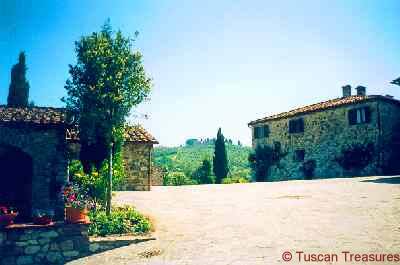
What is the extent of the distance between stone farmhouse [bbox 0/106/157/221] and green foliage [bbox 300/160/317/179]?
23.5 meters

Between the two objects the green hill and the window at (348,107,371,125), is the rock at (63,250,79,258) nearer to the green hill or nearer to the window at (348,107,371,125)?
the window at (348,107,371,125)

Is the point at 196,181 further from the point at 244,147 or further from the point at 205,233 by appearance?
the point at 244,147

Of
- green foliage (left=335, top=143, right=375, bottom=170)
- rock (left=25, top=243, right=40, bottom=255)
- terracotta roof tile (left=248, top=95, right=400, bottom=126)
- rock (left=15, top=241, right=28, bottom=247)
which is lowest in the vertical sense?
rock (left=25, top=243, right=40, bottom=255)

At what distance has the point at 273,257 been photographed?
790 cm

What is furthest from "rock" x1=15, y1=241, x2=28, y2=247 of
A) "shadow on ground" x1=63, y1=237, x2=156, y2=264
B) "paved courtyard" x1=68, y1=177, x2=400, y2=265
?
"shadow on ground" x1=63, y1=237, x2=156, y2=264

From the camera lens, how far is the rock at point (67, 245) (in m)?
9.80

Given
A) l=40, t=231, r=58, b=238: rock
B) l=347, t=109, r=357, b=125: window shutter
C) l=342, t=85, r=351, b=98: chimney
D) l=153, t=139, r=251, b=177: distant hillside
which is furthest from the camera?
l=153, t=139, r=251, b=177: distant hillside

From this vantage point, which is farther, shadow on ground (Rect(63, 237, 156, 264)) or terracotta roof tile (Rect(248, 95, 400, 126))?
terracotta roof tile (Rect(248, 95, 400, 126))

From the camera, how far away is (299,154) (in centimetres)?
3438

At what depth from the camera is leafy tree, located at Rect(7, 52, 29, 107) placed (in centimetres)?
3031

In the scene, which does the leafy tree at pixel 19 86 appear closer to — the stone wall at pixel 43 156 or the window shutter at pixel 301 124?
the stone wall at pixel 43 156

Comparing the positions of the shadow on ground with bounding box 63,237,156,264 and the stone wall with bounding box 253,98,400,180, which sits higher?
the stone wall with bounding box 253,98,400,180

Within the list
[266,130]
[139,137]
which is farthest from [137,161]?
[266,130]

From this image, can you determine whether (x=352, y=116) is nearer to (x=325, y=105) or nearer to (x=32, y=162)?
(x=325, y=105)
